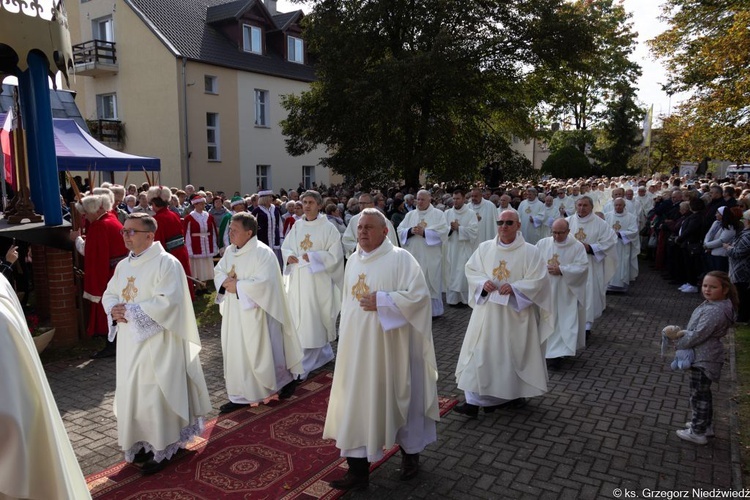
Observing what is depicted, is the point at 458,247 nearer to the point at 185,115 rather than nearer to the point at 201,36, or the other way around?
the point at 185,115

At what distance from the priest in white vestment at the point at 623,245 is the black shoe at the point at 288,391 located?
836cm

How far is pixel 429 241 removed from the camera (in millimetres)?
10195

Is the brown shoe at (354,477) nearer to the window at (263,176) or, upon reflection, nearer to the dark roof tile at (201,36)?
the dark roof tile at (201,36)

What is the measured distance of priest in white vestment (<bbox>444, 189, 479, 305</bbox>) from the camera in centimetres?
1123

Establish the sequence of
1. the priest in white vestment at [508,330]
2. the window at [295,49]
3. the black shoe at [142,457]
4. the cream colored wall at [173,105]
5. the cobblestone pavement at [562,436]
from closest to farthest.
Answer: the cobblestone pavement at [562,436] < the black shoe at [142,457] < the priest in white vestment at [508,330] < the cream colored wall at [173,105] < the window at [295,49]

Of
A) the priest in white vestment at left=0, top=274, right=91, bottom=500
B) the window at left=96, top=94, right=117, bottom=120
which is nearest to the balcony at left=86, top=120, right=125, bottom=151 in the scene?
the window at left=96, top=94, right=117, bottom=120

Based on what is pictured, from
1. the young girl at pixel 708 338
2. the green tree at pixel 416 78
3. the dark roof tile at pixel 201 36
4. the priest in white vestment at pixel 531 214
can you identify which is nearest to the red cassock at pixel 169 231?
the young girl at pixel 708 338

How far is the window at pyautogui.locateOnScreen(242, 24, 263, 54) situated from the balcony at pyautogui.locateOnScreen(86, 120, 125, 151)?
22.7ft

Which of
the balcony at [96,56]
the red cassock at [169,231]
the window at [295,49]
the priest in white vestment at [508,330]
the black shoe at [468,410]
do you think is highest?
the window at [295,49]

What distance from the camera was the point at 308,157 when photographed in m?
30.6

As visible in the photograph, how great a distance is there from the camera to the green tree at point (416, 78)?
18281 millimetres

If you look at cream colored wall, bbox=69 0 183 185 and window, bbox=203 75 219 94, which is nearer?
cream colored wall, bbox=69 0 183 185

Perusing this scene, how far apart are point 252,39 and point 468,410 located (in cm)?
2626

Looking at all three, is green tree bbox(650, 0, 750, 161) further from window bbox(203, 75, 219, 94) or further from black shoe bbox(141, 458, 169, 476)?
window bbox(203, 75, 219, 94)
